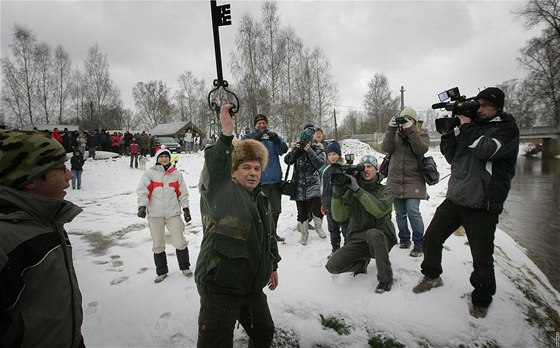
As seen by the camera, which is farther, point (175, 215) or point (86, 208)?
point (86, 208)

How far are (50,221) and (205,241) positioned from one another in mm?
843

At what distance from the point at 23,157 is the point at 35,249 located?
44cm

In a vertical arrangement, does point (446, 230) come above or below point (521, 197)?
above

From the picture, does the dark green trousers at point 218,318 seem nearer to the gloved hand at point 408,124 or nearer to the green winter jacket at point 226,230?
the green winter jacket at point 226,230

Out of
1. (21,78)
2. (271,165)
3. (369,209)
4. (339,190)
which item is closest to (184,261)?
(271,165)

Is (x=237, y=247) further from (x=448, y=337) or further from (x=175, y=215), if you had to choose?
(x=175, y=215)

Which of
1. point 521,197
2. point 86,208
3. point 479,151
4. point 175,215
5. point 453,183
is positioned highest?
point 479,151

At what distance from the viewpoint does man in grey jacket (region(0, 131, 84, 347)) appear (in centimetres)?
115

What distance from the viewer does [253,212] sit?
192 centimetres

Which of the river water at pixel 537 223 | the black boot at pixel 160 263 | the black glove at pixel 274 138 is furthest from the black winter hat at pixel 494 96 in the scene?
the black boot at pixel 160 263

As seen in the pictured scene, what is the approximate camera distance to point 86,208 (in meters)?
8.69

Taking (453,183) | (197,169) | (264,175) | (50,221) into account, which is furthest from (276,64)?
(50,221)

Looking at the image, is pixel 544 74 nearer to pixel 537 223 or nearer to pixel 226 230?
pixel 537 223

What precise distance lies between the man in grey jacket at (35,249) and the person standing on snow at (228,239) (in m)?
0.69
